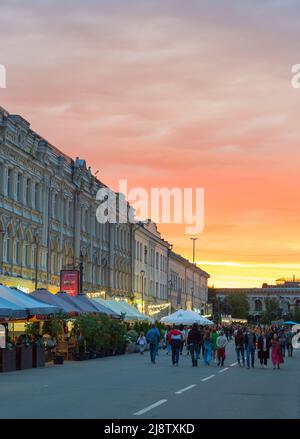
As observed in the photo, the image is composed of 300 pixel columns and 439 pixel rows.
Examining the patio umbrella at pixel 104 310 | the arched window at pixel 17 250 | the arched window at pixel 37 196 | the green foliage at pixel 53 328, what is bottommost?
the green foliage at pixel 53 328

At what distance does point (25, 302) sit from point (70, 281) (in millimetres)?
17130

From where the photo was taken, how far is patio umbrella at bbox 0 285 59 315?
33.4m

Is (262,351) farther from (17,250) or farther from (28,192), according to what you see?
(28,192)

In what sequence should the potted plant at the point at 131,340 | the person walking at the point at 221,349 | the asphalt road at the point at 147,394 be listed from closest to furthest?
the asphalt road at the point at 147,394
the person walking at the point at 221,349
the potted plant at the point at 131,340

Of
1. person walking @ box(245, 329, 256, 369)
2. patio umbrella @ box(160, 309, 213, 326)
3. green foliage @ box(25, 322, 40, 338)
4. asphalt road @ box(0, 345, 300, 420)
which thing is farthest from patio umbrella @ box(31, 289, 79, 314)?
patio umbrella @ box(160, 309, 213, 326)

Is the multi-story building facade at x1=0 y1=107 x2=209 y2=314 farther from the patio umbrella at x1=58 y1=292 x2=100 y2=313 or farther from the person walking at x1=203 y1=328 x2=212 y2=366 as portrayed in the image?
the person walking at x1=203 y1=328 x2=212 y2=366

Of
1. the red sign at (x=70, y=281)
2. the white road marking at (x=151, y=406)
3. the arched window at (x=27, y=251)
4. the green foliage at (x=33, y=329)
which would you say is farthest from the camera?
the arched window at (x=27, y=251)

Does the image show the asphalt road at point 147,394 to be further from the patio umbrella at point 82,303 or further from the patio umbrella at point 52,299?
the patio umbrella at point 82,303

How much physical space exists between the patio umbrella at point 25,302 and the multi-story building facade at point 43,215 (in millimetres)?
11136

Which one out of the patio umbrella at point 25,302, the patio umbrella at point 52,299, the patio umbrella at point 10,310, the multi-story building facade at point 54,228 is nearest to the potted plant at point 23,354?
the patio umbrella at point 25,302

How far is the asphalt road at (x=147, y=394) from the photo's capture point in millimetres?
17031

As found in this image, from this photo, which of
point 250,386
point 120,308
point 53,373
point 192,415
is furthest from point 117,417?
point 120,308
